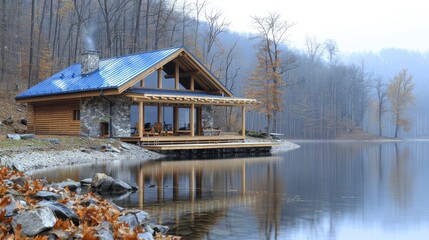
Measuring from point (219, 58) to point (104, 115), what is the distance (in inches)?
1835

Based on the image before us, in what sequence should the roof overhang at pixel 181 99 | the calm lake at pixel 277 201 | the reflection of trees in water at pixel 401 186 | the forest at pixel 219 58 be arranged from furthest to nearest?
the forest at pixel 219 58 < the roof overhang at pixel 181 99 < the reflection of trees in water at pixel 401 186 < the calm lake at pixel 277 201

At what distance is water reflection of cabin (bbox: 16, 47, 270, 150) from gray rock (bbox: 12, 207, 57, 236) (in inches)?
699

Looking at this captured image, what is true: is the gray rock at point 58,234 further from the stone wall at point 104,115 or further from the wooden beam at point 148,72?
the stone wall at point 104,115

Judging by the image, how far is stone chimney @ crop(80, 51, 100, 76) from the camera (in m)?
26.7

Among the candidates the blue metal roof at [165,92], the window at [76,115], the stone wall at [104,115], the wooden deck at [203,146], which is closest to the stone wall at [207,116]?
the blue metal roof at [165,92]

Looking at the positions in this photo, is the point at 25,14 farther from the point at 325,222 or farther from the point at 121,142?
the point at 325,222

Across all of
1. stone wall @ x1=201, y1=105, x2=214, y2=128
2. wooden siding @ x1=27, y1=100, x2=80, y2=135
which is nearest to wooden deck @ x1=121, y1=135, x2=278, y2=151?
stone wall @ x1=201, y1=105, x2=214, y2=128

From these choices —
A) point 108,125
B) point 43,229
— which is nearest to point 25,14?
point 108,125

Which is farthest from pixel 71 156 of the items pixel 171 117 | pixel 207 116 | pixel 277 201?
pixel 207 116

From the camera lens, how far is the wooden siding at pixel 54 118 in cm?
2592

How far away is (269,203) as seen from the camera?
9883 mm

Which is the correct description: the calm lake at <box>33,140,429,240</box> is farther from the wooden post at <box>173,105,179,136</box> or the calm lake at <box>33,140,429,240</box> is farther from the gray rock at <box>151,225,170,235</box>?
the wooden post at <box>173,105,179,136</box>

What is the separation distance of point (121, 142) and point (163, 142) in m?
2.40

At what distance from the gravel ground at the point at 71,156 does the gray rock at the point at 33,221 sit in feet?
30.1
